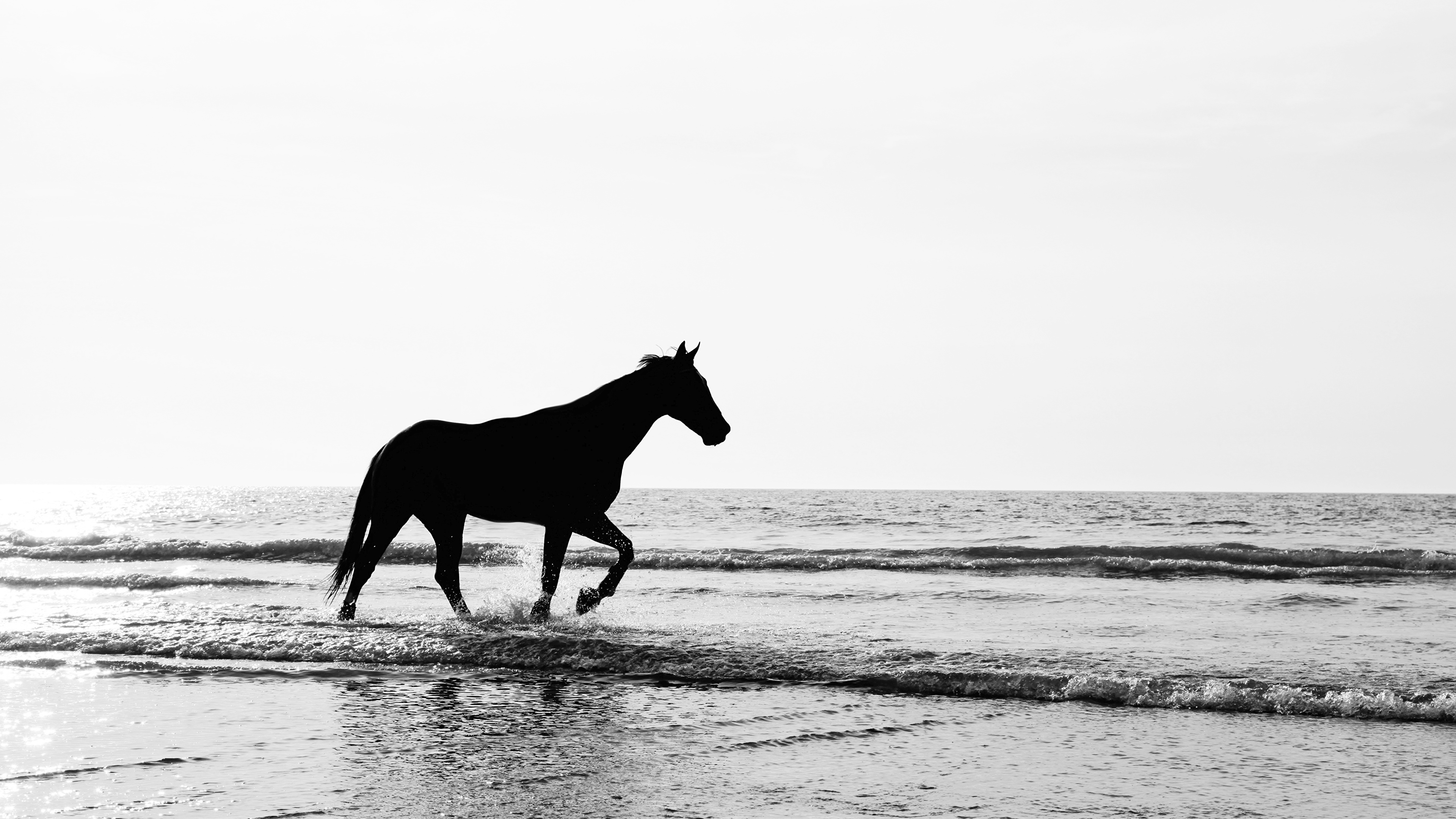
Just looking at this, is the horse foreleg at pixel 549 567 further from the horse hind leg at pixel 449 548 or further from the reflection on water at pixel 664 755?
the reflection on water at pixel 664 755

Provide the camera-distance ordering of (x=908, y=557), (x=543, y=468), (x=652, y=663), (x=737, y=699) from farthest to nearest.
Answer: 1. (x=908, y=557)
2. (x=543, y=468)
3. (x=652, y=663)
4. (x=737, y=699)

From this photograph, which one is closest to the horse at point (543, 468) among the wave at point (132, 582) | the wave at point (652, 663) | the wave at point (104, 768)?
the wave at point (652, 663)

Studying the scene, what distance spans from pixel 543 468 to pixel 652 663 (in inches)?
87.3

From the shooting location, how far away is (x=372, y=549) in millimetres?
9781

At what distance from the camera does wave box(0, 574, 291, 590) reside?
15234mm

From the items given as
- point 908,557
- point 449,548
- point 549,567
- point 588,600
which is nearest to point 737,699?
point 588,600

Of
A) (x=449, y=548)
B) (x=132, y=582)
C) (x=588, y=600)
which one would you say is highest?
(x=449, y=548)

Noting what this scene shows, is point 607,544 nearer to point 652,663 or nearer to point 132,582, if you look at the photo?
point 652,663

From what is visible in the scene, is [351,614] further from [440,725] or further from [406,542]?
[406,542]

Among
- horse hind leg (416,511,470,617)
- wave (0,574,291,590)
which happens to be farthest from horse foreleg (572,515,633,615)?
wave (0,574,291,590)

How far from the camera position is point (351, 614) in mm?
10023

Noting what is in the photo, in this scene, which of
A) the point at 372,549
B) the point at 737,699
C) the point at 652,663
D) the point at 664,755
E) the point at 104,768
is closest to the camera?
the point at 104,768

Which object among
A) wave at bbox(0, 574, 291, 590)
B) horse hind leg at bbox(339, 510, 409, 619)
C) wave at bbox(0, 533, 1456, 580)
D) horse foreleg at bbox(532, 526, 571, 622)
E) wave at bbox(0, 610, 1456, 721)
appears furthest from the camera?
wave at bbox(0, 533, 1456, 580)

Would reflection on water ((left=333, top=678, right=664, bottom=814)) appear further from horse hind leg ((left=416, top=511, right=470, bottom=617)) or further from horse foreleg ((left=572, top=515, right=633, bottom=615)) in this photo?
horse hind leg ((left=416, top=511, right=470, bottom=617))
